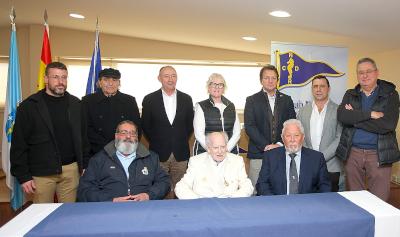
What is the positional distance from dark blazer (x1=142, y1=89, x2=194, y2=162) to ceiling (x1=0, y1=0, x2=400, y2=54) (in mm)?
923

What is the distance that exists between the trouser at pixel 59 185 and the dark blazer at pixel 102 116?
34cm

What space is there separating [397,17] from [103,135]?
260 cm

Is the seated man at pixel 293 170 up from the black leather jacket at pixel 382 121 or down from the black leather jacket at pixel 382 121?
down

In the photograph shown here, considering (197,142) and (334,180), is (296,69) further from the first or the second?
(197,142)

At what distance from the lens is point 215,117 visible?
2.80 metres

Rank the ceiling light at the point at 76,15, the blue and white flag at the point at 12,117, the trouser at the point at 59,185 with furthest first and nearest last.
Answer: the ceiling light at the point at 76,15, the blue and white flag at the point at 12,117, the trouser at the point at 59,185

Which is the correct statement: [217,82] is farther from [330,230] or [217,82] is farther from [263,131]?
[330,230]

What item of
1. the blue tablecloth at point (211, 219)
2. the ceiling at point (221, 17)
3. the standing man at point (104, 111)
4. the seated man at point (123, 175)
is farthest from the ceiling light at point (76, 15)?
the blue tablecloth at point (211, 219)

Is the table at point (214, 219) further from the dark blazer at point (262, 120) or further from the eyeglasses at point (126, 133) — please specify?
the dark blazer at point (262, 120)

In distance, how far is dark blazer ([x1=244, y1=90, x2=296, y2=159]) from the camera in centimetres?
286

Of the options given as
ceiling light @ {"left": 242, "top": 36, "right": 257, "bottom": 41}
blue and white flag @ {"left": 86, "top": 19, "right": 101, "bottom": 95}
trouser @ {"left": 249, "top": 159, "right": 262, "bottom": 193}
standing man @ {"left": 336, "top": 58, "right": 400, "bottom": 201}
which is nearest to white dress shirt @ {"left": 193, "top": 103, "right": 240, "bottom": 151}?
trouser @ {"left": 249, "top": 159, "right": 262, "bottom": 193}

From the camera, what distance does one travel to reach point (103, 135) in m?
2.90

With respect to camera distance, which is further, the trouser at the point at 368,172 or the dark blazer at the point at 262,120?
the dark blazer at the point at 262,120

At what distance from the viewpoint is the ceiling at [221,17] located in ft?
8.74
